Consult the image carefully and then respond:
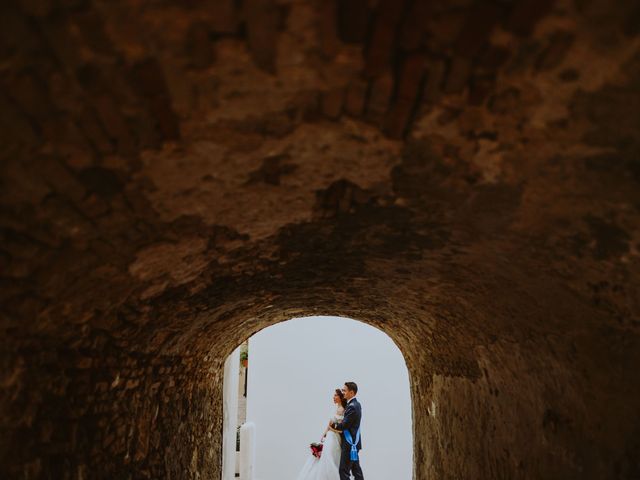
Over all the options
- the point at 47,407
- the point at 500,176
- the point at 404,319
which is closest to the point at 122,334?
the point at 47,407

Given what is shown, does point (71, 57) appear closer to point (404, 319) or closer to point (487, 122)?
point (487, 122)

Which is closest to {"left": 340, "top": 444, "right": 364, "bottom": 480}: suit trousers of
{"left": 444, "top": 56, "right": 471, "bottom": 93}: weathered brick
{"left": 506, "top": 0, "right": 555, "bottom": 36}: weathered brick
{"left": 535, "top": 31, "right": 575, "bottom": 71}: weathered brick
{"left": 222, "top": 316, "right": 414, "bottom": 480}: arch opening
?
{"left": 222, "top": 316, "right": 414, "bottom": 480}: arch opening

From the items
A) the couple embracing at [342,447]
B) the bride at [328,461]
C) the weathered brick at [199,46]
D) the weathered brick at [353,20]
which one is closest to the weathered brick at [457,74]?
the weathered brick at [353,20]

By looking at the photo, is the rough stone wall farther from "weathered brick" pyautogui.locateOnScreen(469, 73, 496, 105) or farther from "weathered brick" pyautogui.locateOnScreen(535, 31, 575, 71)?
"weathered brick" pyautogui.locateOnScreen(535, 31, 575, 71)

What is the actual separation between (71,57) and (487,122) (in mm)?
1100

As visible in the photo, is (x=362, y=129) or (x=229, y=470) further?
(x=229, y=470)

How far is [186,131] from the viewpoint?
5.22 ft

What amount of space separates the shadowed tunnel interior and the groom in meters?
3.22

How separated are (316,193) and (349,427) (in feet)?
16.5

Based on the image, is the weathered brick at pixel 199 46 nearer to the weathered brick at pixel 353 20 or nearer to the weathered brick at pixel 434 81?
the weathered brick at pixel 353 20

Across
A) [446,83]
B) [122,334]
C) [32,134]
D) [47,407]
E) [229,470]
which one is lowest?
[229,470]

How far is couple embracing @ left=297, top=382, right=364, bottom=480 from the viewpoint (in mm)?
6406

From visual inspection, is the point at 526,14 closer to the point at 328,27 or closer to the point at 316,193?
the point at 328,27

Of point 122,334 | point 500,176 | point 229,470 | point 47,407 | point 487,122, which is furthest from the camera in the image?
point 229,470
